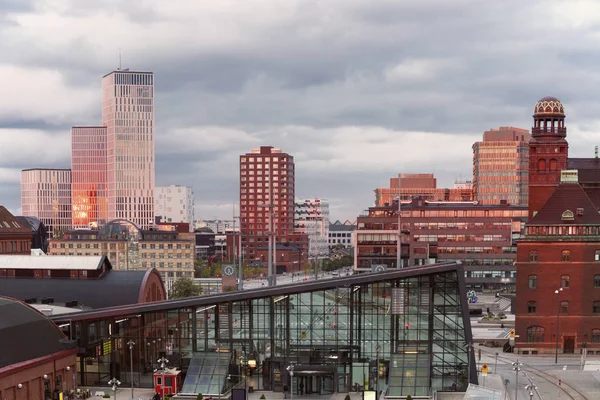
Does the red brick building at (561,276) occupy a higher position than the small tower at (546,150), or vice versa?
the small tower at (546,150)

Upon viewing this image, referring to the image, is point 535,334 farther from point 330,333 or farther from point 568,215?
point 330,333

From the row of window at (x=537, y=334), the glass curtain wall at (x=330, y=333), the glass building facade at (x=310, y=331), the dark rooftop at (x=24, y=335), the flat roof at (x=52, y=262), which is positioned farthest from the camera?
the flat roof at (x=52, y=262)

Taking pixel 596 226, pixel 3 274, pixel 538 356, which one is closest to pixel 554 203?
pixel 596 226

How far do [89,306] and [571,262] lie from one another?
5864cm

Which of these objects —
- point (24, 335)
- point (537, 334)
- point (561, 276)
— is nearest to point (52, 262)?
point (24, 335)

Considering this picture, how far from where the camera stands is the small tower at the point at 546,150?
455 ft

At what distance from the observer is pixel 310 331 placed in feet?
309

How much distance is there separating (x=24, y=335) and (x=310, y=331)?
25.7 meters

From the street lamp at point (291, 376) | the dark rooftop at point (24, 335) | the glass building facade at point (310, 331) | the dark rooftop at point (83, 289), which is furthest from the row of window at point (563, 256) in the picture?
the dark rooftop at point (24, 335)

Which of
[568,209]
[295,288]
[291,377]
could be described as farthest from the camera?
[568,209]

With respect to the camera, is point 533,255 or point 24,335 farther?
point 533,255

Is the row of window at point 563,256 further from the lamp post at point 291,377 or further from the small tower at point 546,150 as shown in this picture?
the lamp post at point 291,377

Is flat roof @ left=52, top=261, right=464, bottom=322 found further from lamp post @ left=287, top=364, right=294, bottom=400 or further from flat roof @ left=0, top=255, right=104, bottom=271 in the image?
flat roof @ left=0, top=255, right=104, bottom=271

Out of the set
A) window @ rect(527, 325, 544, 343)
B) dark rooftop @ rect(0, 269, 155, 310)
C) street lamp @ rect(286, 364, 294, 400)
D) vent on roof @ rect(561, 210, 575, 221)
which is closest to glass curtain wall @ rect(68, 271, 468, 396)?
street lamp @ rect(286, 364, 294, 400)
